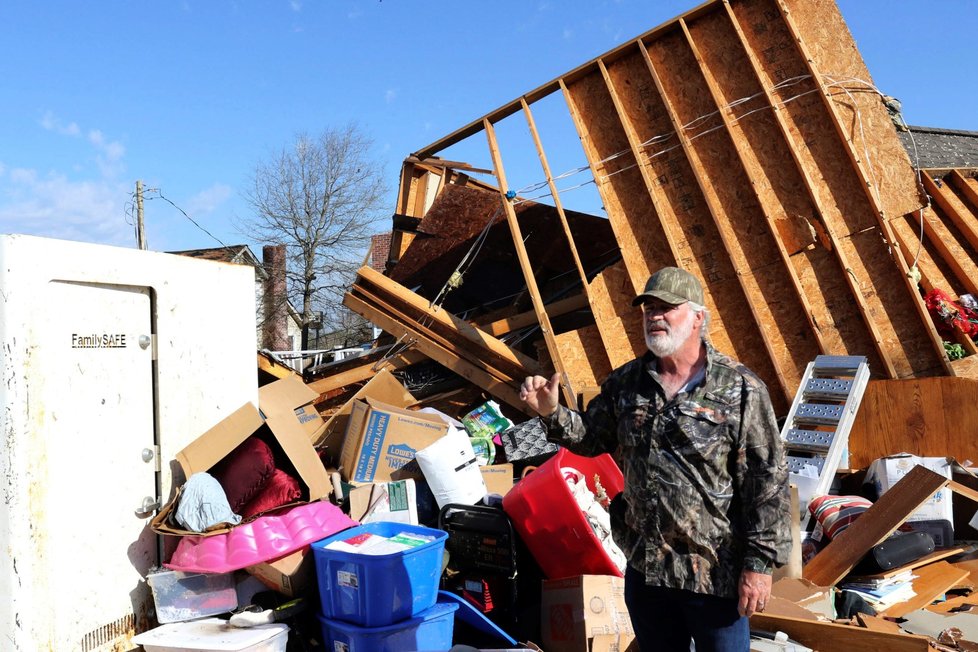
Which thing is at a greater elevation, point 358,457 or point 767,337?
point 767,337

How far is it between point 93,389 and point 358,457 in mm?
2103

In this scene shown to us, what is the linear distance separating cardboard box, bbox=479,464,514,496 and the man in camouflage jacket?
3265mm

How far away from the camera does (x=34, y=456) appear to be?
4023 mm

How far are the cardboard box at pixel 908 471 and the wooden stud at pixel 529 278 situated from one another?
2552 mm

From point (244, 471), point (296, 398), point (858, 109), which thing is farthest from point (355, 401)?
point (858, 109)

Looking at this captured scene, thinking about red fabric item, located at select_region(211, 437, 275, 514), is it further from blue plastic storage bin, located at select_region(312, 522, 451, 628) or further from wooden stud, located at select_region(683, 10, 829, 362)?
wooden stud, located at select_region(683, 10, 829, 362)

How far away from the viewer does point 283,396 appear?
6.60m

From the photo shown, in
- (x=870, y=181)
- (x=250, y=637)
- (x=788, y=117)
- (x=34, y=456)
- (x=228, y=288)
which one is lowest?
(x=250, y=637)

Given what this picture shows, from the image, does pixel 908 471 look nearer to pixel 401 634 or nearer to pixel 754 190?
pixel 754 190

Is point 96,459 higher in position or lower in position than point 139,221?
lower

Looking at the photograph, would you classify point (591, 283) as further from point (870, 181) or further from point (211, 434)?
point (211, 434)

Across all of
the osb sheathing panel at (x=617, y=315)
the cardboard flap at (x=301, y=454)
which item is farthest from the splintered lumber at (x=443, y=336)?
the cardboard flap at (x=301, y=454)

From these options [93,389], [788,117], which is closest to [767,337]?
[788,117]

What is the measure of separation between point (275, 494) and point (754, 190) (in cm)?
502
